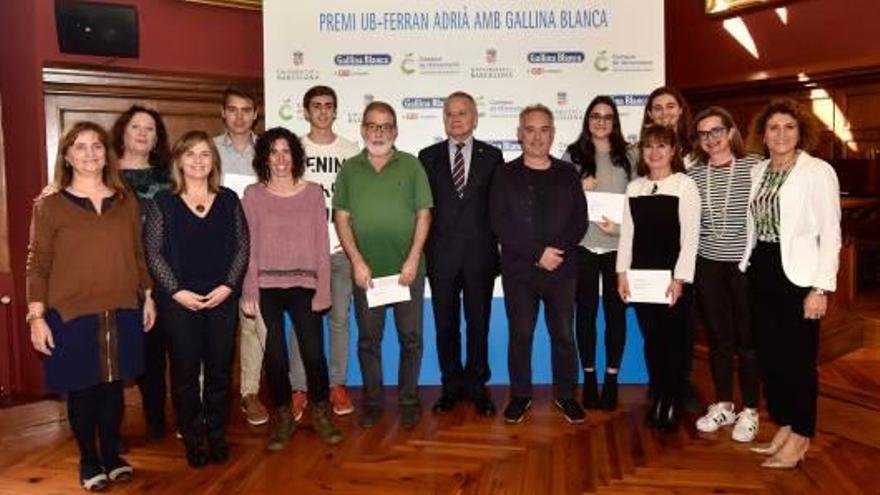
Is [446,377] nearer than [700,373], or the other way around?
[446,377]

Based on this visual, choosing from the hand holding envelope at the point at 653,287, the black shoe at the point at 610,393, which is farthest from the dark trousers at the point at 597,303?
the hand holding envelope at the point at 653,287

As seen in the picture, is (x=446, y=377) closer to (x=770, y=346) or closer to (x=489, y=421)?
(x=489, y=421)

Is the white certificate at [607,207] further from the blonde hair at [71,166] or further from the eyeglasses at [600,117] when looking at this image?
the blonde hair at [71,166]

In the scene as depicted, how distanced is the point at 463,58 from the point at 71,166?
236cm

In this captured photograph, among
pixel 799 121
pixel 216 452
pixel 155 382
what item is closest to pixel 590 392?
pixel 799 121

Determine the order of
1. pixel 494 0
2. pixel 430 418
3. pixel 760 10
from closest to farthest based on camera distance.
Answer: pixel 430 418 → pixel 494 0 → pixel 760 10

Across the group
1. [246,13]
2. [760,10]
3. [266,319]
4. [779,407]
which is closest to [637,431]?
[779,407]

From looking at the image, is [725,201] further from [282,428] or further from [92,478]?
[92,478]

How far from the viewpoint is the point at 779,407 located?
3086 mm

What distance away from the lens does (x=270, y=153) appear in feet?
10.8

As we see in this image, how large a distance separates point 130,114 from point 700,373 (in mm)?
3341

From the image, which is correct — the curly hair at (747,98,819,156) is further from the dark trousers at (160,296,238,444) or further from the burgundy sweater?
the dark trousers at (160,296,238,444)

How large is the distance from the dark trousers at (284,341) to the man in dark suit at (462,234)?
0.66 metres

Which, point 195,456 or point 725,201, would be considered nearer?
point 195,456
